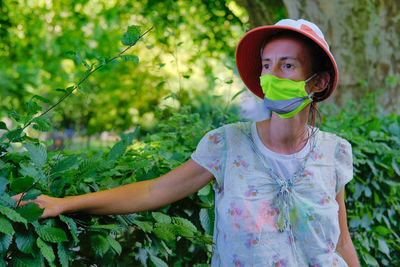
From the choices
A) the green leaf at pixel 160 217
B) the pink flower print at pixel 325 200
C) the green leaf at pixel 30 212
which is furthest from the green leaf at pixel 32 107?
the pink flower print at pixel 325 200

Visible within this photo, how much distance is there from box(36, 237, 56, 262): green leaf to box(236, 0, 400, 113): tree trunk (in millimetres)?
5338

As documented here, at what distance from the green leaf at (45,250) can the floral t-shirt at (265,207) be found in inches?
29.1

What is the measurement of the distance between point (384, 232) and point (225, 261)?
177cm

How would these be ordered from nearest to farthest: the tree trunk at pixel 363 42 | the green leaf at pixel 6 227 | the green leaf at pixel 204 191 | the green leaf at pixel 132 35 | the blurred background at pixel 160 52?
the green leaf at pixel 6 227, the green leaf at pixel 132 35, the green leaf at pixel 204 191, the blurred background at pixel 160 52, the tree trunk at pixel 363 42

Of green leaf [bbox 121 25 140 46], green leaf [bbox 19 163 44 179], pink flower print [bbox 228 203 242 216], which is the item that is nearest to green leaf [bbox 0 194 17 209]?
green leaf [bbox 19 163 44 179]

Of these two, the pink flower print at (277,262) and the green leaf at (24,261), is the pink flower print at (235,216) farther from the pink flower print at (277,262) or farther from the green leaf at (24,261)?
the green leaf at (24,261)

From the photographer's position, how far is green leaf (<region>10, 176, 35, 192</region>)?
1.58 m

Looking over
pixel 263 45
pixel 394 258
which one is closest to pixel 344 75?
pixel 394 258

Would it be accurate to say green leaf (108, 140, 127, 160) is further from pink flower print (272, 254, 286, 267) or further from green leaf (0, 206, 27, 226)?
pink flower print (272, 254, 286, 267)

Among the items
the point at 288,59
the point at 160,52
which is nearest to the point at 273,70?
the point at 288,59

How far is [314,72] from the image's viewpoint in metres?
2.09

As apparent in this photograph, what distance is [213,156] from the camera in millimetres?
2039

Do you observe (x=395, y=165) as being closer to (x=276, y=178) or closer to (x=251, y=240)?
(x=276, y=178)

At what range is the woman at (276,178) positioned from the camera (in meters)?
1.91
